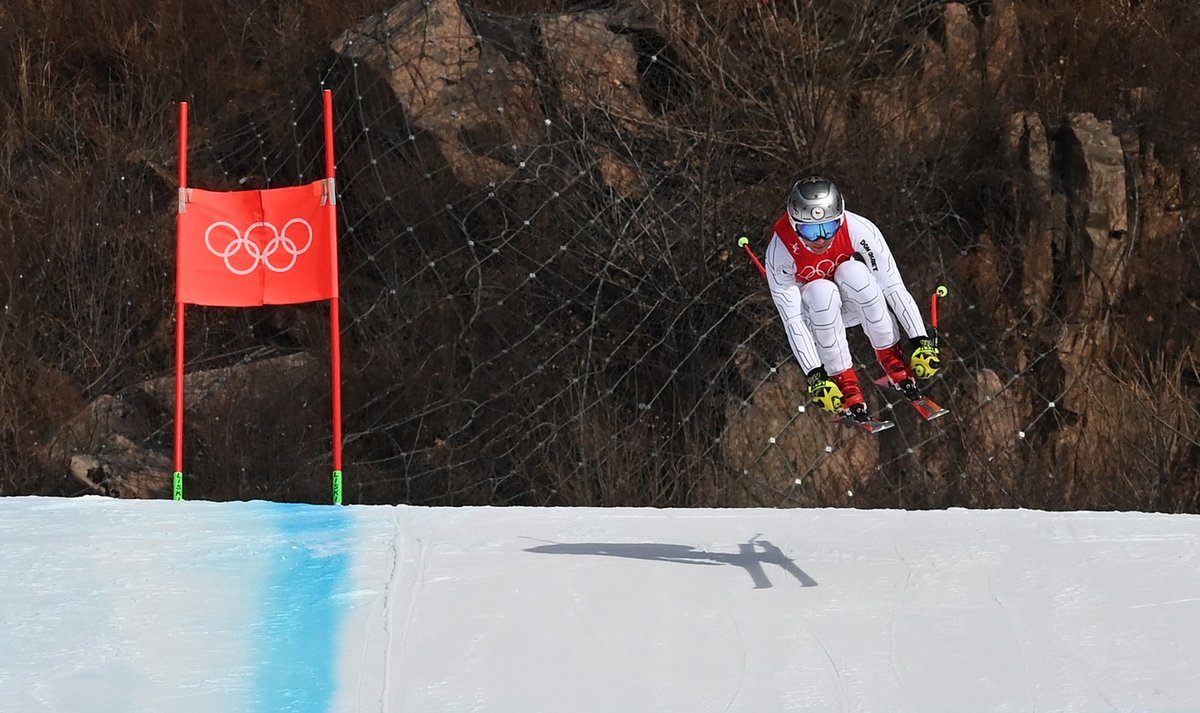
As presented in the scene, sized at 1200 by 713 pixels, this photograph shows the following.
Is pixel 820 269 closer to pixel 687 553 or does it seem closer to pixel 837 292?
pixel 837 292

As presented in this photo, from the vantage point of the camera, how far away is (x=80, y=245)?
41.1ft

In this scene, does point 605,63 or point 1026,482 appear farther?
point 605,63

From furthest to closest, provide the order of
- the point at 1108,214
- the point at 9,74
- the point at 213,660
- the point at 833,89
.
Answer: the point at 9,74
the point at 833,89
the point at 1108,214
the point at 213,660

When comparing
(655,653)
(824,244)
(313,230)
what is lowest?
(655,653)

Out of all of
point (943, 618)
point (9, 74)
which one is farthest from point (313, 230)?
point (9, 74)

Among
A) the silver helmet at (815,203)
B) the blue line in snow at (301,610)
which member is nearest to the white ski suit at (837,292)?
the silver helmet at (815,203)

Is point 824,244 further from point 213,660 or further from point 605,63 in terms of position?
point 605,63

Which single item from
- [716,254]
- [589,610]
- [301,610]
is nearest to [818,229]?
[589,610]

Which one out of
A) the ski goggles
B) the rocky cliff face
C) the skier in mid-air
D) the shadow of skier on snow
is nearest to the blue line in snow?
the shadow of skier on snow

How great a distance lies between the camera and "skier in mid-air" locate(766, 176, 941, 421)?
6.08 metres

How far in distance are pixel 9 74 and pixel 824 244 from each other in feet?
31.7

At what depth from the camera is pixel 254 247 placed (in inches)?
346

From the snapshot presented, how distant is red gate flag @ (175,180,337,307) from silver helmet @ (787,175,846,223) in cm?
337

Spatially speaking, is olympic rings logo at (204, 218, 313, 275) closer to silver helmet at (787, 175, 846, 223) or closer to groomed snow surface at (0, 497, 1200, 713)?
groomed snow surface at (0, 497, 1200, 713)
